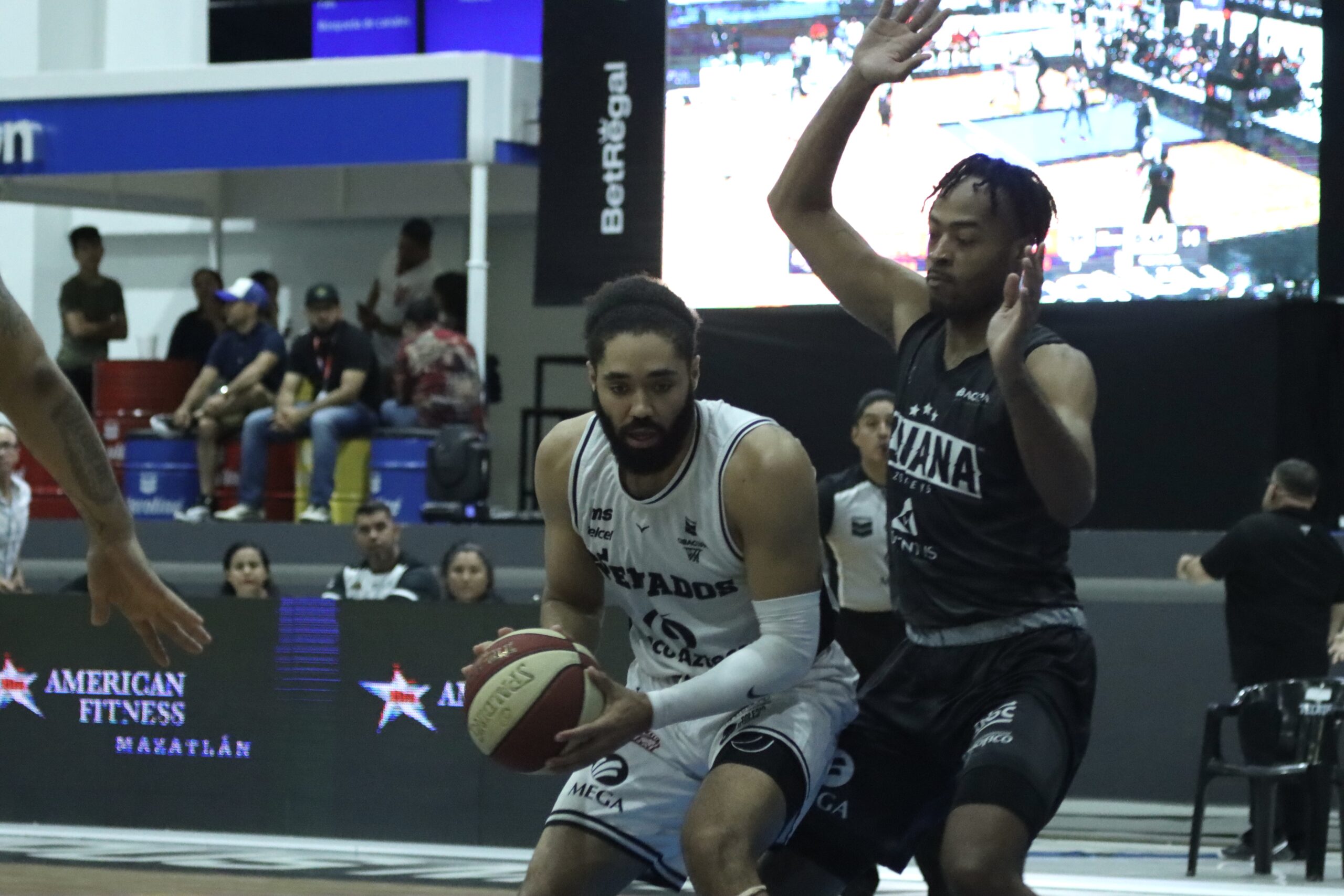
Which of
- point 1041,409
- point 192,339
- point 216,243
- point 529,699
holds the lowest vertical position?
point 529,699

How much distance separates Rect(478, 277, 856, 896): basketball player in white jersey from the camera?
12.6 ft

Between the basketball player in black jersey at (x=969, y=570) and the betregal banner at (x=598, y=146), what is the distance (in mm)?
7756

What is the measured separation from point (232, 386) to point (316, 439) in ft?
2.80

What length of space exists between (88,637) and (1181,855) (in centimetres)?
477

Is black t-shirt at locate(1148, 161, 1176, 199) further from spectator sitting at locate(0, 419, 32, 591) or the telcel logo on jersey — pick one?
spectator sitting at locate(0, 419, 32, 591)

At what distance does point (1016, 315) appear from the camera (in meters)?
3.69

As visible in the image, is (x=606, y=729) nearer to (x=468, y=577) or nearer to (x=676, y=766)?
(x=676, y=766)

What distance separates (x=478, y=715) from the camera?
12.3 feet

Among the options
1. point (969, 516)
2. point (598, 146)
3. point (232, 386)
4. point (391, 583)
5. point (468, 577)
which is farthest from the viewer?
point (232, 386)

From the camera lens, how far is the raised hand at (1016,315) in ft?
12.0

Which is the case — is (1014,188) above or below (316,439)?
above

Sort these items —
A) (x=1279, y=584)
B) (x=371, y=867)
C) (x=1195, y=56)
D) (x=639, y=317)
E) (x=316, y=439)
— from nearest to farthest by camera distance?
1. (x=639, y=317)
2. (x=371, y=867)
3. (x=1279, y=584)
4. (x=1195, y=56)
5. (x=316, y=439)

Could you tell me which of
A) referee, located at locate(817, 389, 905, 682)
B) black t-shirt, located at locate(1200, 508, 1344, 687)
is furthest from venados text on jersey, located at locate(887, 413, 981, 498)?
black t-shirt, located at locate(1200, 508, 1344, 687)

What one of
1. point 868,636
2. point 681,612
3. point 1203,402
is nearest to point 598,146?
point 1203,402
